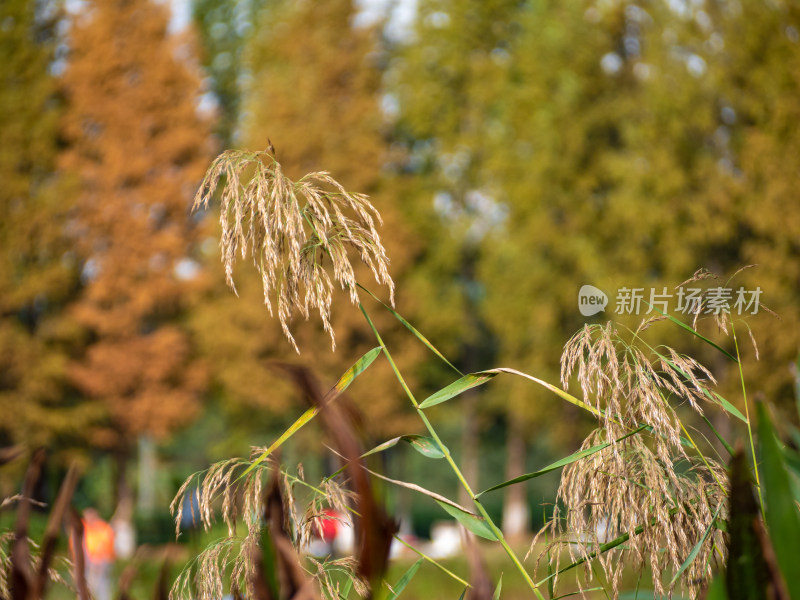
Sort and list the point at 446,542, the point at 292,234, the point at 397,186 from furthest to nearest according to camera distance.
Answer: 1. the point at 397,186
2. the point at 446,542
3. the point at 292,234

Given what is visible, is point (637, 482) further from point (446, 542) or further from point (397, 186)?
point (397, 186)

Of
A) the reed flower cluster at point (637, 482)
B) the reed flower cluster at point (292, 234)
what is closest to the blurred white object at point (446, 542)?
the reed flower cluster at point (637, 482)

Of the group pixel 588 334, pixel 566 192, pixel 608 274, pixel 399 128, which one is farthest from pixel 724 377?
pixel 588 334

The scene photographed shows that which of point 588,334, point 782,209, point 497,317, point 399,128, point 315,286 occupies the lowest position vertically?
point 497,317

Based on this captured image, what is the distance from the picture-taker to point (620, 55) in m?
12.3

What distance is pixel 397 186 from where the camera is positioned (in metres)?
13.4

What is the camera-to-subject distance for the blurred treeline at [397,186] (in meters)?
→ 10.8

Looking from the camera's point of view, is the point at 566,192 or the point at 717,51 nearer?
the point at 717,51

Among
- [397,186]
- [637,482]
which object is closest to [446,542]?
[397,186]

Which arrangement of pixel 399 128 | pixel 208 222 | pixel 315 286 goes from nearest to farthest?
pixel 315 286
pixel 208 222
pixel 399 128

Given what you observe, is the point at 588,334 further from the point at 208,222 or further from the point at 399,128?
the point at 399,128

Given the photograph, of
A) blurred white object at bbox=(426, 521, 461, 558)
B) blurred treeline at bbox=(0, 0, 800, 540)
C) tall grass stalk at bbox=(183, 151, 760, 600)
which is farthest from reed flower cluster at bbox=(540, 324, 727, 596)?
blurred white object at bbox=(426, 521, 461, 558)

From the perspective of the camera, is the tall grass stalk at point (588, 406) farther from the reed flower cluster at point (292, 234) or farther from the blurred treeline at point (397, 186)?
the blurred treeline at point (397, 186)

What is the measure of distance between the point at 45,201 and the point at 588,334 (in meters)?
12.5
